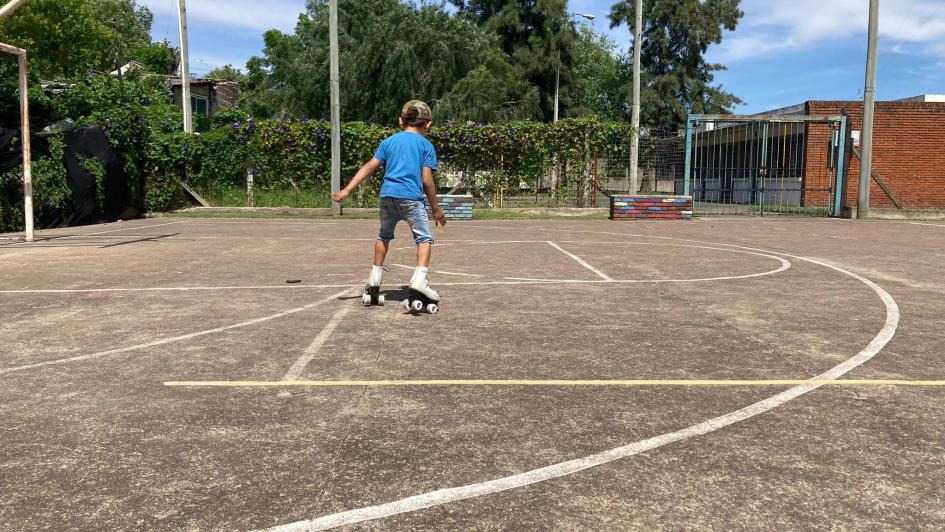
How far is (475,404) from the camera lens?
388 centimetres

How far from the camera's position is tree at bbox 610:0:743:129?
50.9 meters

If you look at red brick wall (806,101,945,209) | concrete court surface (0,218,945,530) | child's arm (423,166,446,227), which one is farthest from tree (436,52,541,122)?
child's arm (423,166,446,227)

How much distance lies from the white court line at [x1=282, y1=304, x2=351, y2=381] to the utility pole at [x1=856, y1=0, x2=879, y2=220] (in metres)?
20.6

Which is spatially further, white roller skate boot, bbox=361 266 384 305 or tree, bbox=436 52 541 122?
A: tree, bbox=436 52 541 122

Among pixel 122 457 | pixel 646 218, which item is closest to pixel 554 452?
pixel 122 457

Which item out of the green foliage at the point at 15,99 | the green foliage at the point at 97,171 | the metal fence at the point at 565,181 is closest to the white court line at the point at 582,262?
the metal fence at the point at 565,181

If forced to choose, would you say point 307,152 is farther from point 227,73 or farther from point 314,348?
point 227,73

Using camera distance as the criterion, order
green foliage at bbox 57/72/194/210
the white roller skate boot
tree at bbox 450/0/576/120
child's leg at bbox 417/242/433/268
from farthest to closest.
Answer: tree at bbox 450/0/576/120, green foliage at bbox 57/72/194/210, the white roller skate boot, child's leg at bbox 417/242/433/268

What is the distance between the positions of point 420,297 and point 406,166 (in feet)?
3.94

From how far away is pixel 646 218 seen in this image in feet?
68.8

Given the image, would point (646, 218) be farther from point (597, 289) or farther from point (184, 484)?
point (184, 484)

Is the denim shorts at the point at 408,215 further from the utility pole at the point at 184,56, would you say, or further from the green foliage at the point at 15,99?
→ the utility pole at the point at 184,56

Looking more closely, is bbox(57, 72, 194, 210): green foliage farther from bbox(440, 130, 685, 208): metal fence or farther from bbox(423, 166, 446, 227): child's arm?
bbox(423, 166, 446, 227): child's arm

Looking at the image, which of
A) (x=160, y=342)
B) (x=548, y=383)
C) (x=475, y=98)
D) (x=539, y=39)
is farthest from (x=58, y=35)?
(x=548, y=383)
